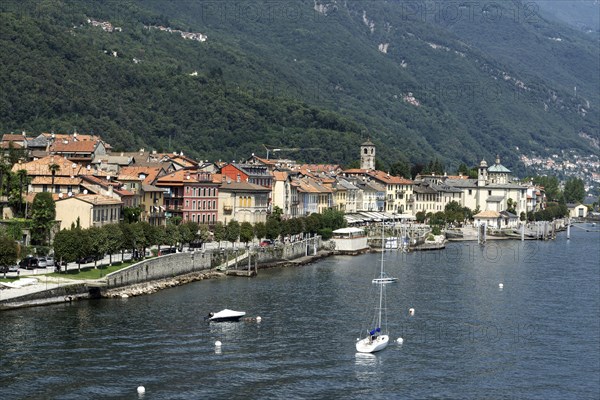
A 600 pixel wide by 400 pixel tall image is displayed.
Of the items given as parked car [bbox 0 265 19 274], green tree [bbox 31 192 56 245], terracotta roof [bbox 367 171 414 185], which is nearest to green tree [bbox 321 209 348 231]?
terracotta roof [bbox 367 171 414 185]

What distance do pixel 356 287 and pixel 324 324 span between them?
2011 cm

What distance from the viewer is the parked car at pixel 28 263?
275ft

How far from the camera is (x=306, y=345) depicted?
69.2 m

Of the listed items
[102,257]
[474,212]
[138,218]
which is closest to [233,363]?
[102,257]

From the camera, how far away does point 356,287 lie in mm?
96688

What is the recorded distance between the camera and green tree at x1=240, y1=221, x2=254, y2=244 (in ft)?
378

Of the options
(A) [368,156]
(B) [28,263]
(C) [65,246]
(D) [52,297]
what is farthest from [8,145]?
(A) [368,156]

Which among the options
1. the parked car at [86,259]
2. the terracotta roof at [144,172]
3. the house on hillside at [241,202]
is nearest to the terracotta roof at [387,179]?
the house on hillside at [241,202]

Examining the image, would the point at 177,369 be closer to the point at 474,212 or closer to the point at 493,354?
the point at 493,354

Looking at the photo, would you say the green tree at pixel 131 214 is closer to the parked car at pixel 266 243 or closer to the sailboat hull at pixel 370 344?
the parked car at pixel 266 243

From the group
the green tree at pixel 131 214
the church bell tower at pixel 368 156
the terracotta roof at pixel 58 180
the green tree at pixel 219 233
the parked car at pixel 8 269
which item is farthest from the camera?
the church bell tower at pixel 368 156

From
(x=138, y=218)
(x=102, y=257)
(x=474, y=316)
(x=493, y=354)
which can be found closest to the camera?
(x=493, y=354)

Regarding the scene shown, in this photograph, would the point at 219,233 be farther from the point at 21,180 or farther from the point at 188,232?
the point at 21,180

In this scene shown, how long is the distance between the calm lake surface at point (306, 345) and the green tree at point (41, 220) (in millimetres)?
11669
